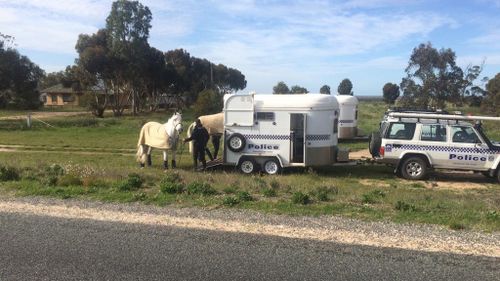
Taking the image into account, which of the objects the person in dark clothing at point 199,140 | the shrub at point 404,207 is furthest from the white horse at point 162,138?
the shrub at point 404,207

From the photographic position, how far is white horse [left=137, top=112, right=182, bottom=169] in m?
17.3

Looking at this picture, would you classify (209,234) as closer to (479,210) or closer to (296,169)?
(479,210)

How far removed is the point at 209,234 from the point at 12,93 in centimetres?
5371

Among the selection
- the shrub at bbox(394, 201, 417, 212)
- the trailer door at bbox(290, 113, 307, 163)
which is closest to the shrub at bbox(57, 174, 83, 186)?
the shrub at bbox(394, 201, 417, 212)

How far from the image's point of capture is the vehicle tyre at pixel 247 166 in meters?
16.8

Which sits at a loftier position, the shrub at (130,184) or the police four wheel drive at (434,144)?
the police four wheel drive at (434,144)

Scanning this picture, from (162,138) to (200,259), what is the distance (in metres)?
11.6

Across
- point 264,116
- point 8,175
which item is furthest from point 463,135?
point 8,175

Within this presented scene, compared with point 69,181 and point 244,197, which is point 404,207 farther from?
point 69,181

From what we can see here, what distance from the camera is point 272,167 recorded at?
16766 mm

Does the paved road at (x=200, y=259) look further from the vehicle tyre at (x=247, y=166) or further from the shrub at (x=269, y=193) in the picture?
the vehicle tyre at (x=247, y=166)

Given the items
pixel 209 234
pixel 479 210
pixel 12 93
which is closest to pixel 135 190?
pixel 209 234

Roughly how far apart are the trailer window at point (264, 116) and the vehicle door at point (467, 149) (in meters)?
5.94

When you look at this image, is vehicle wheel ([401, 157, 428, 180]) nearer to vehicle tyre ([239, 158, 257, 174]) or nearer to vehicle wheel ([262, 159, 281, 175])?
vehicle wheel ([262, 159, 281, 175])
